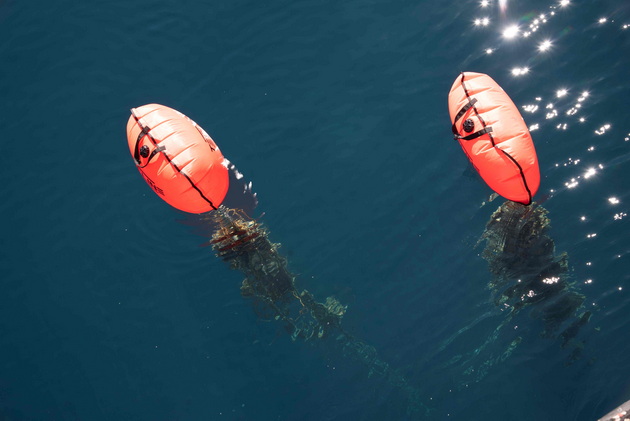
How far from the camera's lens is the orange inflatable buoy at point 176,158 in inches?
309

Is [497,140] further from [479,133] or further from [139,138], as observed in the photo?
[139,138]

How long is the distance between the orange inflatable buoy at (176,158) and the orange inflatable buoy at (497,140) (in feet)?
13.2

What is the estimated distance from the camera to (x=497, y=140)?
24.8 feet

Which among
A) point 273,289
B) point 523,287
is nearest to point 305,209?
point 273,289

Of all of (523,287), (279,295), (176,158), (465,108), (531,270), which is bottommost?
(523,287)

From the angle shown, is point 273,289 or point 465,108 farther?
point 273,289

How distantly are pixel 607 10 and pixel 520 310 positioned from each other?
19.7 feet

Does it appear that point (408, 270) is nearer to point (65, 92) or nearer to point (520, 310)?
point (520, 310)

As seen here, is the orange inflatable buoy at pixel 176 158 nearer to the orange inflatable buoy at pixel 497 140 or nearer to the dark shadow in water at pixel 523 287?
the orange inflatable buoy at pixel 497 140

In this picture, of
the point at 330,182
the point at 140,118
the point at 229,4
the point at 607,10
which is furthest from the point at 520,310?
the point at 229,4

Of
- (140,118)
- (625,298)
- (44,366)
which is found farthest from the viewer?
(44,366)

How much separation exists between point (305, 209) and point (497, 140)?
12.9 ft

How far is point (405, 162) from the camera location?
9953 millimetres

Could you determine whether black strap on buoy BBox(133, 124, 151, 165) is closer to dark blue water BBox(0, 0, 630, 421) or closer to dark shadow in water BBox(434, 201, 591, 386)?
dark blue water BBox(0, 0, 630, 421)
